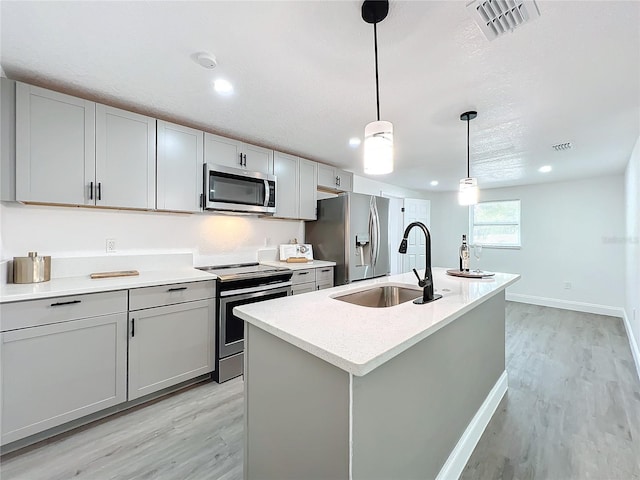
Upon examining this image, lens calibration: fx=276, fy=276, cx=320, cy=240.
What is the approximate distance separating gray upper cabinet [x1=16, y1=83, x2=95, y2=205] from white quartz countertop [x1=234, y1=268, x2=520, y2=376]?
1.78 m

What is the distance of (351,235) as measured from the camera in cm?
350

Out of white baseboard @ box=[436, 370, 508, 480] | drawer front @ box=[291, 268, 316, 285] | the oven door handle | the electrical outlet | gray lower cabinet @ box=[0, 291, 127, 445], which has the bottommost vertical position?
white baseboard @ box=[436, 370, 508, 480]

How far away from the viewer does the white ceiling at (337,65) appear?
52.2 inches

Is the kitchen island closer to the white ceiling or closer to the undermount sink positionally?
the undermount sink

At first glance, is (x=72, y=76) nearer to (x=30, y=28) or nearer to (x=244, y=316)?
(x=30, y=28)

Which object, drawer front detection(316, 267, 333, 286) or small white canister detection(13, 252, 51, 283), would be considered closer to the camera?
small white canister detection(13, 252, 51, 283)

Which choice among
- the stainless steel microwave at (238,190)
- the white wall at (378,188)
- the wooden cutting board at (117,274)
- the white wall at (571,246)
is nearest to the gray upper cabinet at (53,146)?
the wooden cutting board at (117,274)

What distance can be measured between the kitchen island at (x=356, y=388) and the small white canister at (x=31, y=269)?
5.91 feet

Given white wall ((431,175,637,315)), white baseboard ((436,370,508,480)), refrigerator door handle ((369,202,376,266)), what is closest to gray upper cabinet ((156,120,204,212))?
refrigerator door handle ((369,202,376,266))

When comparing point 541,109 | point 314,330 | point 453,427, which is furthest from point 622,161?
point 314,330

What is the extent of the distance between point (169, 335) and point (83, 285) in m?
0.69

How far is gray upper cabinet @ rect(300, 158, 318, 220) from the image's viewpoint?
3.53 m

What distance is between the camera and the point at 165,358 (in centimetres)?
216

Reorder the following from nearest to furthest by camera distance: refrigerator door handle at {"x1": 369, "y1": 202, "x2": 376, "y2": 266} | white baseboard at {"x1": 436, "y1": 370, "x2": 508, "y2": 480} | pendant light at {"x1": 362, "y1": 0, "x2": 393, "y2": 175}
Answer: pendant light at {"x1": 362, "y1": 0, "x2": 393, "y2": 175}, white baseboard at {"x1": 436, "y1": 370, "x2": 508, "y2": 480}, refrigerator door handle at {"x1": 369, "y1": 202, "x2": 376, "y2": 266}
